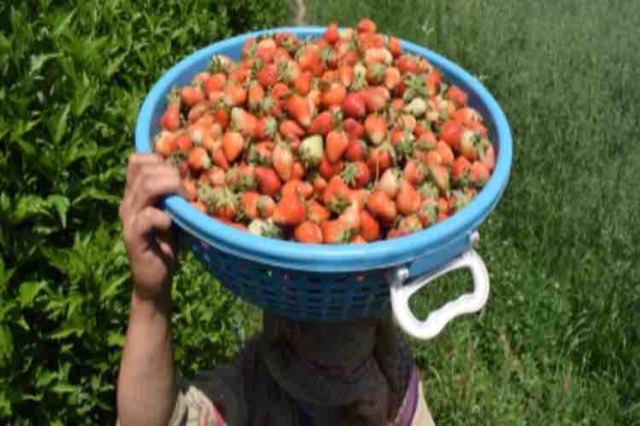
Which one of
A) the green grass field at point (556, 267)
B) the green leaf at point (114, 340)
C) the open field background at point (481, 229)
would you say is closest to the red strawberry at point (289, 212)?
the open field background at point (481, 229)

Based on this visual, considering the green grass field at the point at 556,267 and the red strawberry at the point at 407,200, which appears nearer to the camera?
the red strawberry at the point at 407,200

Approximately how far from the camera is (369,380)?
2.02 metres

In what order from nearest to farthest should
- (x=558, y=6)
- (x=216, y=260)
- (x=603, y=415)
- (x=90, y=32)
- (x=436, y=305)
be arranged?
1. (x=216, y=260)
2. (x=90, y=32)
3. (x=603, y=415)
4. (x=436, y=305)
5. (x=558, y=6)

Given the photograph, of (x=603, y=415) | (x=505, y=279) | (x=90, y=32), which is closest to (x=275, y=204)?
(x=90, y=32)

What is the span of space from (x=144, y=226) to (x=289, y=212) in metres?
0.25

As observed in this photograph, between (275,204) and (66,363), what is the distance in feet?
3.79

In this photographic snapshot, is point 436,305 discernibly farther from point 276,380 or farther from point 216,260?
point 216,260

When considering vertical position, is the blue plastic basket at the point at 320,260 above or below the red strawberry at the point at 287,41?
below

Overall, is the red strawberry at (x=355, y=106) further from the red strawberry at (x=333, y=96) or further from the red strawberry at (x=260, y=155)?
the red strawberry at (x=260, y=155)

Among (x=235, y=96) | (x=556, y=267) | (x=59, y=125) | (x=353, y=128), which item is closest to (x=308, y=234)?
(x=353, y=128)

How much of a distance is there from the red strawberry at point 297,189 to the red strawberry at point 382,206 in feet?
0.43

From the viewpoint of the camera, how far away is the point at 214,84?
1896mm

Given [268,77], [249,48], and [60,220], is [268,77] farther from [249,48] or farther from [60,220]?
[60,220]

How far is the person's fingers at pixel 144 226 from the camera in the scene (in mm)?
1625
